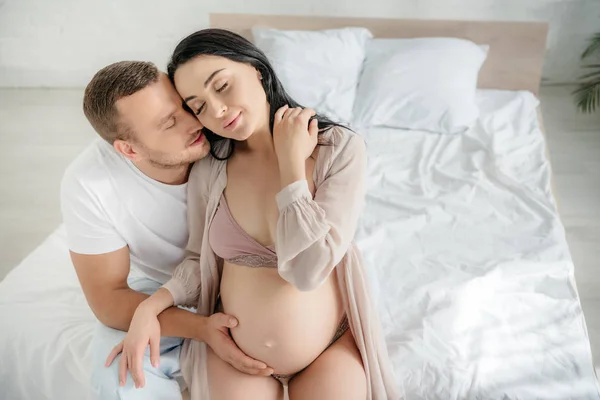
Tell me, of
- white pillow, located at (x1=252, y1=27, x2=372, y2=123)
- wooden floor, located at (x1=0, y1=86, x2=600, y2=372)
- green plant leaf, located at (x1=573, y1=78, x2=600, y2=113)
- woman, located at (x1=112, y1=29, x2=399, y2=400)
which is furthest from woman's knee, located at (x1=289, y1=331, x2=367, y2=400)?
green plant leaf, located at (x1=573, y1=78, x2=600, y2=113)

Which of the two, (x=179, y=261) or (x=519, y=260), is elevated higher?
(x=179, y=261)

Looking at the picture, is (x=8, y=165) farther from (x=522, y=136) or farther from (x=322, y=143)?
(x=522, y=136)

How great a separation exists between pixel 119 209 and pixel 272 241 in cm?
39

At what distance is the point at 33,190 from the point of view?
2676 mm

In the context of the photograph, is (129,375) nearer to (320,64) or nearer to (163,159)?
(163,159)

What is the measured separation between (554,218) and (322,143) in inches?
38.3

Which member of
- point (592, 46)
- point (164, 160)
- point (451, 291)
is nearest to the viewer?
point (164, 160)

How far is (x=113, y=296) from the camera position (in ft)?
4.22

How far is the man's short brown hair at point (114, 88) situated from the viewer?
3.78 ft

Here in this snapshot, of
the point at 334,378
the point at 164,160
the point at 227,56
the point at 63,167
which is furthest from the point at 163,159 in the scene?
the point at 63,167

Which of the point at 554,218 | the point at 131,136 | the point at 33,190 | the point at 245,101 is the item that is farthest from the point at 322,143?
the point at 33,190

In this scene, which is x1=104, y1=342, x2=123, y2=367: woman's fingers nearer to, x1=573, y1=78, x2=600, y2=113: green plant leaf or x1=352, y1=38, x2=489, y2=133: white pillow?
x1=352, y1=38, x2=489, y2=133: white pillow

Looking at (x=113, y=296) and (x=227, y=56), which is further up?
(x=227, y=56)

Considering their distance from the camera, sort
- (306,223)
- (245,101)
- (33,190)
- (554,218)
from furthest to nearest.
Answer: (33,190) → (554,218) → (245,101) → (306,223)
